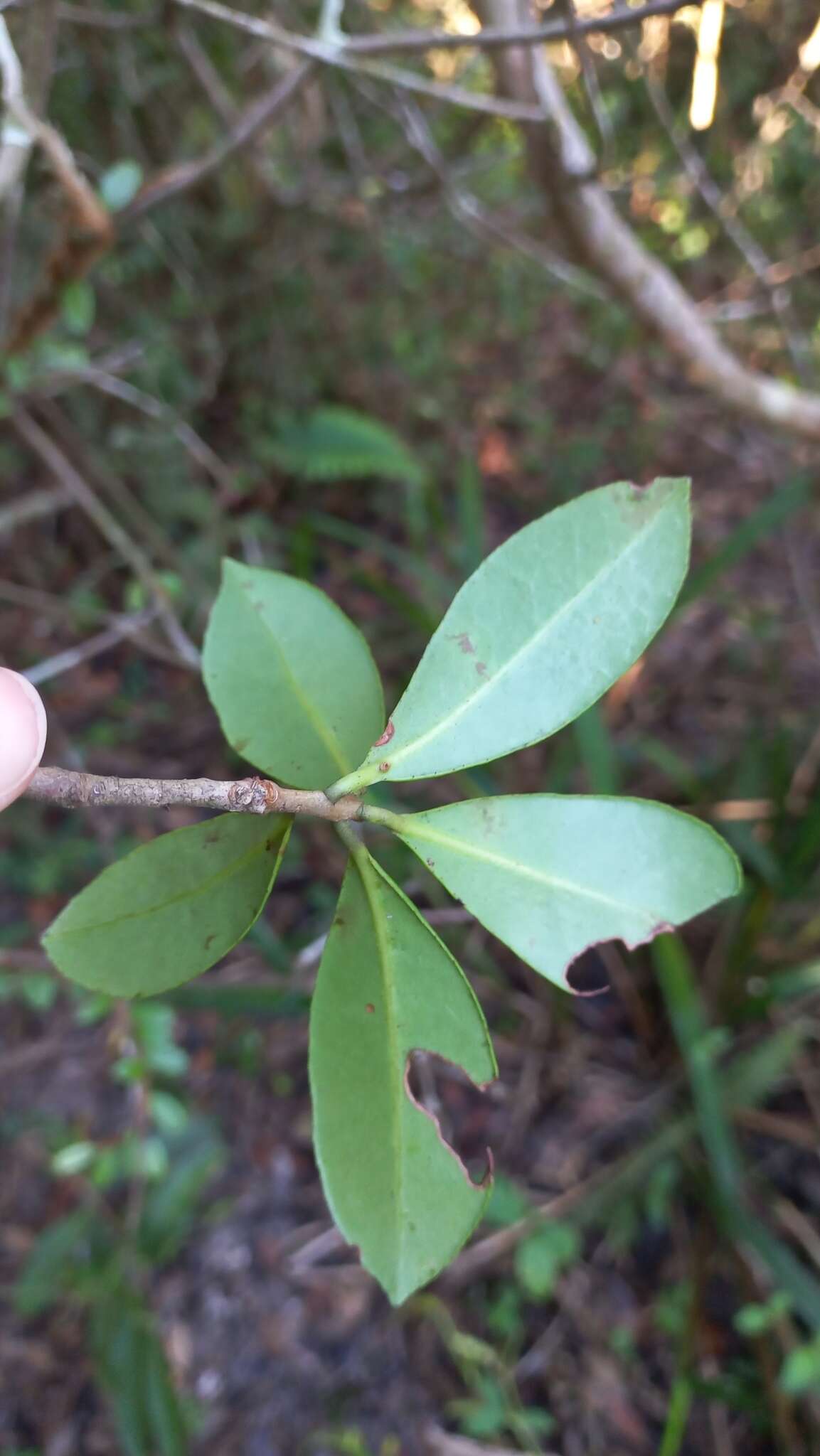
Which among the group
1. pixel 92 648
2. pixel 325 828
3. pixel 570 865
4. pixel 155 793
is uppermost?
pixel 155 793

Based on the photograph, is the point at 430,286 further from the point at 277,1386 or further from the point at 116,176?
the point at 277,1386

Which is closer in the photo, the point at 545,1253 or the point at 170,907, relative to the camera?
the point at 170,907

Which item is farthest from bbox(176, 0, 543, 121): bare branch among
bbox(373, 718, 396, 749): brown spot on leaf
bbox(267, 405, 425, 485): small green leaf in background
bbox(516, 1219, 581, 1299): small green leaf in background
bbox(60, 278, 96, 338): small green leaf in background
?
bbox(516, 1219, 581, 1299): small green leaf in background

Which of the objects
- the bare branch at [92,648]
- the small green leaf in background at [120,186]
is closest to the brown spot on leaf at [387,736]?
the bare branch at [92,648]

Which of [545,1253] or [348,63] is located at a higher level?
[348,63]

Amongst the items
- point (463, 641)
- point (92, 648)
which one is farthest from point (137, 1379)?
point (463, 641)

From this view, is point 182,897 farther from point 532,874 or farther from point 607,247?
point 607,247

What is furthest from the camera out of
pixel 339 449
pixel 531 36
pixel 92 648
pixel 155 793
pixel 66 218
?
pixel 339 449
